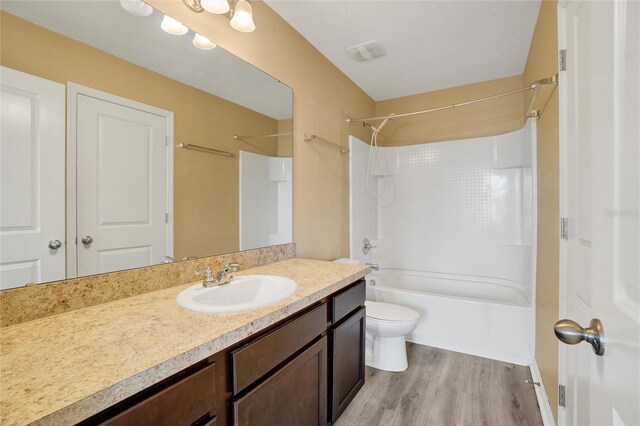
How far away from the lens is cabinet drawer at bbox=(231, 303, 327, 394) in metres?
0.91

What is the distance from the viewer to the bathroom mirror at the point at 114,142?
0.91 metres

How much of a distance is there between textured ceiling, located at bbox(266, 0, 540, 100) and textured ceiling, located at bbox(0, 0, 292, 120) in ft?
1.91

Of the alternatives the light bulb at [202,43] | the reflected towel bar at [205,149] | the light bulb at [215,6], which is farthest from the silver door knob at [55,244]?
the light bulb at [215,6]

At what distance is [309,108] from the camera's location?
2262 mm

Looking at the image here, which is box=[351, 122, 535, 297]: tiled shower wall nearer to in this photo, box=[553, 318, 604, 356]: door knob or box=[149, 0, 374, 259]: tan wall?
box=[149, 0, 374, 259]: tan wall

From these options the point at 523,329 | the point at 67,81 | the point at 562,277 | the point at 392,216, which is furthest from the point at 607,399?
the point at 392,216

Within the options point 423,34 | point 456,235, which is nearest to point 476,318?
point 456,235

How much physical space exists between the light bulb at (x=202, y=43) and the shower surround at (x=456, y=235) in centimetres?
163

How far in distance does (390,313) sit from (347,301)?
0.82m

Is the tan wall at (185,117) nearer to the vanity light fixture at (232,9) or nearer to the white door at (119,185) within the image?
the white door at (119,185)

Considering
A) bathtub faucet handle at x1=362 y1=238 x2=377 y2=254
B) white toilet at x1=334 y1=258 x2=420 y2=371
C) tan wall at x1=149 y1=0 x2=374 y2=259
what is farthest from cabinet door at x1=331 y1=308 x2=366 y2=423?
bathtub faucet handle at x1=362 y1=238 x2=377 y2=254

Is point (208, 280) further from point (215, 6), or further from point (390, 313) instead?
point (390, 313)

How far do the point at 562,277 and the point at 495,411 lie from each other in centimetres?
98

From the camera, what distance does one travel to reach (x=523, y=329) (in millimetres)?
2232
